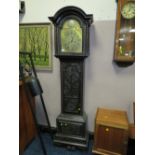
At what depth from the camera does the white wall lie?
199 cm

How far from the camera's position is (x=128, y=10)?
1797mm

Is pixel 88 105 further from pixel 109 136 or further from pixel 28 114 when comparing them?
pixel 28 114

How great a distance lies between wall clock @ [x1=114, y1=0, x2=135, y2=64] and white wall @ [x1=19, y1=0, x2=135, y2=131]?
107 mm

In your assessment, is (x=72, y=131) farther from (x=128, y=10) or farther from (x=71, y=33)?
(x=128, y=10)

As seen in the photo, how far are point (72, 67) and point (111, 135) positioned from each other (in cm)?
91

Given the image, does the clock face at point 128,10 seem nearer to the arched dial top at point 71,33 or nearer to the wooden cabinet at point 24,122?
the arched dial top at point 71,33

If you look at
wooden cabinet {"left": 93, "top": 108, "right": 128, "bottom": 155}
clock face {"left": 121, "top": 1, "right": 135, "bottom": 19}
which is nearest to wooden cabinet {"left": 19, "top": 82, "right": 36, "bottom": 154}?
wooden cabinet {"left": 93, "top": 108, "right": 128, "bottom": 155}

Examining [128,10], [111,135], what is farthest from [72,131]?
[128,10]

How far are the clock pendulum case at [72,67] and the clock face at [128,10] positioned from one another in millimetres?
388

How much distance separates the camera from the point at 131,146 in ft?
6.57

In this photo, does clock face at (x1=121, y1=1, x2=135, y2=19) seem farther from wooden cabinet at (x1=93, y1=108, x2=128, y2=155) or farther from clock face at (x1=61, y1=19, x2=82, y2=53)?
wooden cabinet at (x1=93, y1=108, x2=128, y2=155)

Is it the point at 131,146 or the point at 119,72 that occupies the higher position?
the point at 119,72
